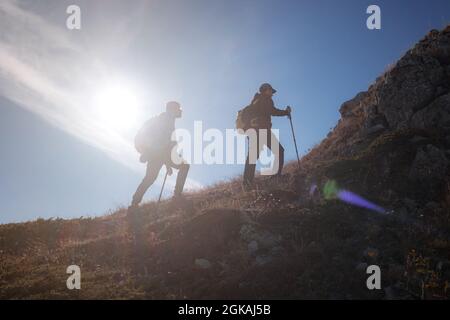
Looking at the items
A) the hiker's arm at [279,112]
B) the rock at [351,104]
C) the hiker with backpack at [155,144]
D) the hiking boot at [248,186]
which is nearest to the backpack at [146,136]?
the hiker with backpack at [155,144]

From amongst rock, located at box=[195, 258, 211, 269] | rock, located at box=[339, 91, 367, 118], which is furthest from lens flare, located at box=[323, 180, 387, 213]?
rock, located at box=[339, 91, 367, 118]

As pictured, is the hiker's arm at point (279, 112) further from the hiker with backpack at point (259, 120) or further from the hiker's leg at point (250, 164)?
the hiker's leg at point (250, 164)

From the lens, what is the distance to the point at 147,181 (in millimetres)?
14031

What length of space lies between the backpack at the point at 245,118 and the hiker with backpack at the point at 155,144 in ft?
7.48

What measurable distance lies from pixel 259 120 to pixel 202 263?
725 centimetres

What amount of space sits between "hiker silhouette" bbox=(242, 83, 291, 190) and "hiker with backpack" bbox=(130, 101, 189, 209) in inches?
104

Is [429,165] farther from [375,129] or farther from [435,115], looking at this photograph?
[375,129]

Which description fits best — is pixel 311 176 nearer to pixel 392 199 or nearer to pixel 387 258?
pixel 392 199

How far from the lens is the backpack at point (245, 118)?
14891 mm

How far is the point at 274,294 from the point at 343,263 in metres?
1.61

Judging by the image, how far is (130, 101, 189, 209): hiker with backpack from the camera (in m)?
14.0

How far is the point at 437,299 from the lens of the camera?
6.71 m
